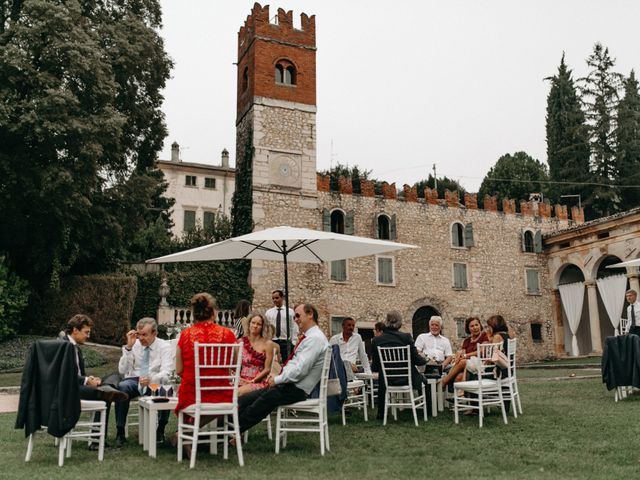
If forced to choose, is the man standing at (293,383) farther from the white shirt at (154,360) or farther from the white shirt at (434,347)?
the white shirt at (434,347)

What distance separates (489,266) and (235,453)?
2328cm

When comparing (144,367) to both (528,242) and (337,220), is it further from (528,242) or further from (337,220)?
(528,242)

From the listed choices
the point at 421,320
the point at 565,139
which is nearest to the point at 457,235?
the point at 421,320

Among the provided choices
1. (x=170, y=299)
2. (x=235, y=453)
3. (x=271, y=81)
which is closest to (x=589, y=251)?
(x=271, y=81)

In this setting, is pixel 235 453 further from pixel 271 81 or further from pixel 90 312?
pixel 271 81

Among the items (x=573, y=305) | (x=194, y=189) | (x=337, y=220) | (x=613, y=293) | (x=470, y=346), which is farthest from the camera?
(x=194, y=189)

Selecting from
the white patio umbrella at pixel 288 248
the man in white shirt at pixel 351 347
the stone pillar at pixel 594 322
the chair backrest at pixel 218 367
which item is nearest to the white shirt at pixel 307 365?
the chair backrest at pixel 218 367

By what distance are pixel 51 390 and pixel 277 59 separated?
21.0 m

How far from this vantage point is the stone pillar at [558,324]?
28094 mm

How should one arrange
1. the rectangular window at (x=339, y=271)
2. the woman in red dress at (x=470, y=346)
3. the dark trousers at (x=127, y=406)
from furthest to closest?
the rectangular window at (x=339, y=271), the woman in red dress at (x=470, y=346), the dark trousers at (x=127, y=406)

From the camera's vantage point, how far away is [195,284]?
22188 millimetres

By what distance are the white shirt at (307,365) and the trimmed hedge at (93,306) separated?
1531 centimetres

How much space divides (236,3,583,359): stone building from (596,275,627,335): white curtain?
299 centimetres

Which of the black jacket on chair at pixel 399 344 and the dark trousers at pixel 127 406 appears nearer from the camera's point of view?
the dark trousers at pixel 127 406
